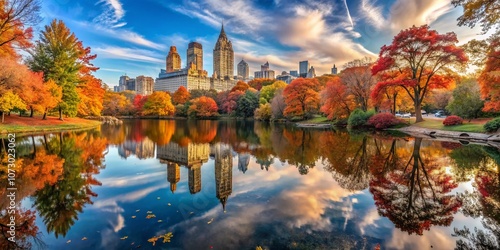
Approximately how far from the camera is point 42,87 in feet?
77.2

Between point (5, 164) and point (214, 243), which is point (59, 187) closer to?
point (5, 164)

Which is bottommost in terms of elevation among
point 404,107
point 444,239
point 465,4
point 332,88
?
point 444,239

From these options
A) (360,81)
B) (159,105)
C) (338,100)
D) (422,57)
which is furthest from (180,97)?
(422,57)

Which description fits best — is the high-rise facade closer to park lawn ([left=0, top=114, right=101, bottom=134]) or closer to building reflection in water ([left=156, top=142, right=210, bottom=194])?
park lawn ([left=0, top=114, right=101, bottom=134])

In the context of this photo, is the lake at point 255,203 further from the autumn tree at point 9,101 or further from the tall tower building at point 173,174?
the autumn tree at point 9,101

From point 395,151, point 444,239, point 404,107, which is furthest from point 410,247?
point 404,107

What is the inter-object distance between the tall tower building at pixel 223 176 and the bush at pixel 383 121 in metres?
22.7

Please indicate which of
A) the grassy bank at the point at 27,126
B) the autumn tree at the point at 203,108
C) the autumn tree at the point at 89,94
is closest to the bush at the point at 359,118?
the grassy bank at the point at 27,126

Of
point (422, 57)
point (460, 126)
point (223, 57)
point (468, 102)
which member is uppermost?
point (223, 57)

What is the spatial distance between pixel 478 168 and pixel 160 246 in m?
12.8

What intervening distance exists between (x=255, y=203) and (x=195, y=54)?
202196mm

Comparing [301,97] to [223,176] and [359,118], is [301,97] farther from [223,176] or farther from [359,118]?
[223,176]

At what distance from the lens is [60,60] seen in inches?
1176

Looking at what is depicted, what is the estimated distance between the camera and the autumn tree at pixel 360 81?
3388cm
